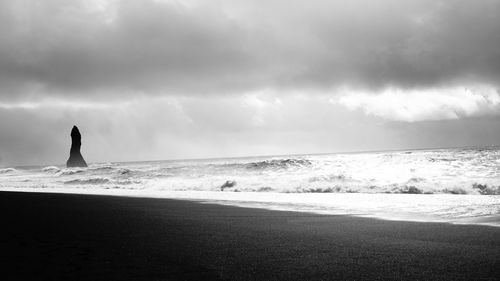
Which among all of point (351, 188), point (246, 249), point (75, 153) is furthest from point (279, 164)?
point (75, 153)

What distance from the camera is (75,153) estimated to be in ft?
351

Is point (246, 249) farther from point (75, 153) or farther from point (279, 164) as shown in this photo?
point (75, 153)

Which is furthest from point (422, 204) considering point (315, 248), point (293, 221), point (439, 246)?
point (315, 248)

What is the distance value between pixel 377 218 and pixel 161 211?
18.9ft

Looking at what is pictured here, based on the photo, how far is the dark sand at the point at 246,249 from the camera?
166 inches

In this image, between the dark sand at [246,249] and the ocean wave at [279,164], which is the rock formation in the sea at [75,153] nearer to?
the ocean wave at [279,164]

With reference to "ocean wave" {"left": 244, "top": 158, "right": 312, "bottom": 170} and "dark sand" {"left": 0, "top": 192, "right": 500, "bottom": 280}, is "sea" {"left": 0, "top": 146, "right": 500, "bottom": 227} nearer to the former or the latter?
"ocean wave" {"left": 244, "top": 158, "right": 312, "bottom": 170}

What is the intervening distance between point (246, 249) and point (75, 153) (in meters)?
112

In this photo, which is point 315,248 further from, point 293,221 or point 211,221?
point 211,221

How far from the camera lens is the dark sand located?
4.22 metres

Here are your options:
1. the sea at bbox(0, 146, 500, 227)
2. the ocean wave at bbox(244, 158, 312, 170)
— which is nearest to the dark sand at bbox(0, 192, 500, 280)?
the sea at bbox(0, 146, 500, 227)

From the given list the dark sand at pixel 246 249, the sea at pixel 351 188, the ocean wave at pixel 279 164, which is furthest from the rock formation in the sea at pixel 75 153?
the dark sand at pixel 246 249

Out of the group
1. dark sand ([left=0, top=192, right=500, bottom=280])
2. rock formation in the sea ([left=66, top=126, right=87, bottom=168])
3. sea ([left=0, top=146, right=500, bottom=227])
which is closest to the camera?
dark sand ([left=0, top=192, right=500, bottom=280])

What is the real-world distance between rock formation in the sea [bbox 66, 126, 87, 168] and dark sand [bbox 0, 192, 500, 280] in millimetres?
105317
